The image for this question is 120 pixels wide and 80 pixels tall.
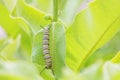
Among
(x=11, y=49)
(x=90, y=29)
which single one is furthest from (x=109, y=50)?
(x=11, y=49)

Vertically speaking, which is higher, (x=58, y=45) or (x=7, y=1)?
(x=7, y=1)

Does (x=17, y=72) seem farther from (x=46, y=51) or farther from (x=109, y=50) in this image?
(x=109, y=50)

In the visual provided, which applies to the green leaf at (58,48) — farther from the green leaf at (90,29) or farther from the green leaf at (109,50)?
the green leaf at (109,50)

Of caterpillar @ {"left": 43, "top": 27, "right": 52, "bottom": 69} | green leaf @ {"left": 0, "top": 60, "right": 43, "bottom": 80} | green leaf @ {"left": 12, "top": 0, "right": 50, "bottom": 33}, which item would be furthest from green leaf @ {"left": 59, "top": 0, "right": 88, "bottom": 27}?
green leaf @ {"left": 0, "top": 60, "right": 43, "bottom": 80}

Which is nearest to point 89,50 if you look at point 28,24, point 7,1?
point 28,24

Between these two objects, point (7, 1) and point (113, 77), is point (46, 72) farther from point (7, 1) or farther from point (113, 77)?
point (7, 1)

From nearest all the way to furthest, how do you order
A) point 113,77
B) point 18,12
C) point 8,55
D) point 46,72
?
point 113,77, point 46,72, point 8,55, point 18,12

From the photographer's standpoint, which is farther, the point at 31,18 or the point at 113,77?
the point at 31,18

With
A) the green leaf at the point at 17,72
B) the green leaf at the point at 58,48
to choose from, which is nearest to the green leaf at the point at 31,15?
the green leaf at the point at 58,48
